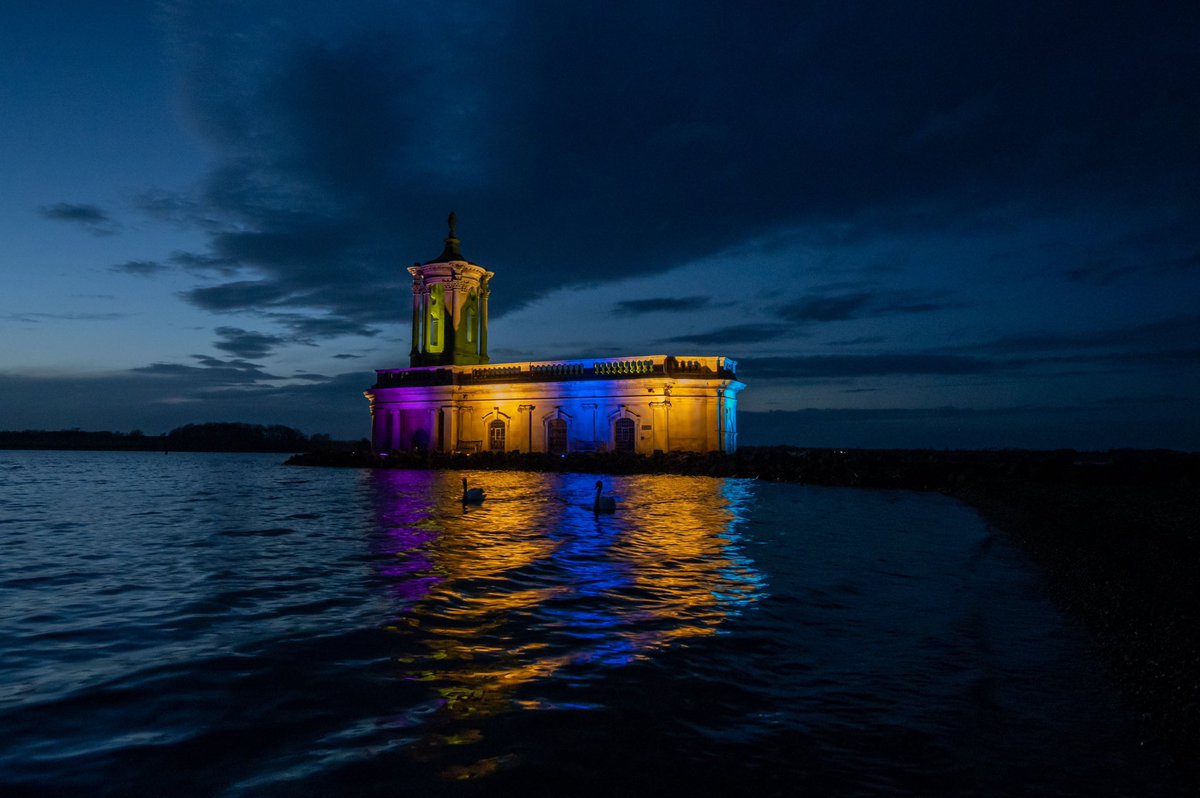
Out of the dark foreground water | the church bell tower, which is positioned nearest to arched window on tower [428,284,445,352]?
the church bell tower

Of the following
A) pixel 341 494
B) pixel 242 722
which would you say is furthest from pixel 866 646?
pixel 341 494

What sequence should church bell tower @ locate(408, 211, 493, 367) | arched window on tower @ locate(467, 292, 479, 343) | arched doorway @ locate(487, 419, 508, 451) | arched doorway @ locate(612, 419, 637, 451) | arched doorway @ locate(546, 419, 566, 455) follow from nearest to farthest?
arched doorway @ locate(612, 419, 637, 451) → arched doorway @ locate(546, 419, 566, 455) → arched doorway @ locate(487, 419, 508, 451) → church bell tower @ locate(408, 211, 493, 367) → arched window on tower @ locate(467, 292, 479, 343)

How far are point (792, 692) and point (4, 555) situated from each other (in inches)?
539

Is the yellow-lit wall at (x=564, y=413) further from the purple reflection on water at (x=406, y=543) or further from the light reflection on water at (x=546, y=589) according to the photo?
the light reflection on water at (x=546, y=589)

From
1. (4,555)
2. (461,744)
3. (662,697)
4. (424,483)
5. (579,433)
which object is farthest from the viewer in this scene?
(579,433)

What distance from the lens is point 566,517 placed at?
1819cm

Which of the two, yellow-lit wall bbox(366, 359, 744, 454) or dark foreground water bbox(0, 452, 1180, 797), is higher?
yellow-lit wall bbox(366, 359, 744, 454)

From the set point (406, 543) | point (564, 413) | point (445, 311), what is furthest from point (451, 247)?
point (406, 543)

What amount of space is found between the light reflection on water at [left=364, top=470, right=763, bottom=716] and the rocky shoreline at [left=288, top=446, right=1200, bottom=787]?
371 cm

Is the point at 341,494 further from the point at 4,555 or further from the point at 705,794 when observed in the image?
the point at 705,794

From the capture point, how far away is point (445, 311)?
53.2 meters

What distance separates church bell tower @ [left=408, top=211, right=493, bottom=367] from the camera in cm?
5291

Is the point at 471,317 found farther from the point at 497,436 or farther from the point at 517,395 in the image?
the point at 497,436

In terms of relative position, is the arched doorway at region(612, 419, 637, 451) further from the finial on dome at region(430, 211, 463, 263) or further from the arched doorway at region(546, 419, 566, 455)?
the finial on dome at region(430, 211, 463, 263)
